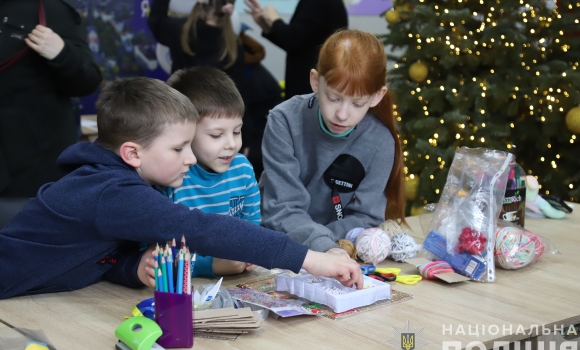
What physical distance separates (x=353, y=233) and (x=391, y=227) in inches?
4.2

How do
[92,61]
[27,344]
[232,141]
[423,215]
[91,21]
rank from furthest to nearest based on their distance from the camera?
[91,21], [92,61], [423,215], [232,141], [27,344]

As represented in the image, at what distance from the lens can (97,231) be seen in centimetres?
140

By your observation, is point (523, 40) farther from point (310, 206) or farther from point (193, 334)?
point (193, 334)

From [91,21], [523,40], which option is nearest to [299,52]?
[523,40]

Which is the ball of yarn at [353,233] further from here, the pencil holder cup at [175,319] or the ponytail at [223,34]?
the ponytail at [223,34]

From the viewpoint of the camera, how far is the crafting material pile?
3.95 ft

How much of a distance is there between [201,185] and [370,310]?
57cm

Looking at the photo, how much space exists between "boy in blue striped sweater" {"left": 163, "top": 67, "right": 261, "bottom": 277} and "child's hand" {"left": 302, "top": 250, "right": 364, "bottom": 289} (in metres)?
0.30

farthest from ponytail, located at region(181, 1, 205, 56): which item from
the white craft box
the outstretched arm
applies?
the white craft box

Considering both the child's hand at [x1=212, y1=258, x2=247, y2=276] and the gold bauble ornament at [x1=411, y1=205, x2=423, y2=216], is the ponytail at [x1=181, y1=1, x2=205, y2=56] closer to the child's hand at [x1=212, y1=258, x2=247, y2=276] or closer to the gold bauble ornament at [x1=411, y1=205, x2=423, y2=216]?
the gold bauble ornament at [x1=411, y1=205, x2=423, y2=216]

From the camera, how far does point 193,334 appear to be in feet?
3.93

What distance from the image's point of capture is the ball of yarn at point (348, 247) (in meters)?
1.72

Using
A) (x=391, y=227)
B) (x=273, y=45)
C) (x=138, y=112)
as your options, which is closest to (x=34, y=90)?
(x=138, y=112)

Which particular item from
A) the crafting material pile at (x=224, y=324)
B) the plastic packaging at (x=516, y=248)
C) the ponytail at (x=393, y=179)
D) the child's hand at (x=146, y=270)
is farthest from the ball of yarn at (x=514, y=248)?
the child's hand at (x=146, y=270)
